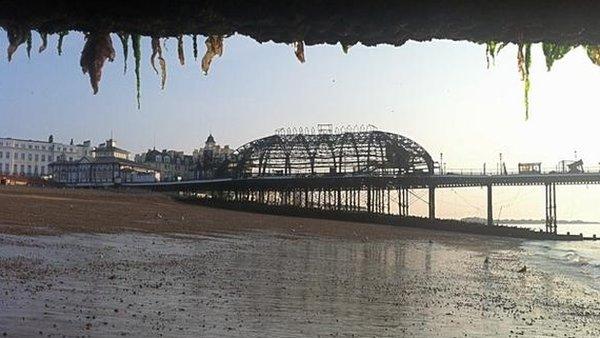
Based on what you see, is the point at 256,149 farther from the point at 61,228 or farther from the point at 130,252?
the point at 130,252

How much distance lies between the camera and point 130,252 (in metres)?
18.0

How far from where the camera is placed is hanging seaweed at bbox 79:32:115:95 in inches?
159

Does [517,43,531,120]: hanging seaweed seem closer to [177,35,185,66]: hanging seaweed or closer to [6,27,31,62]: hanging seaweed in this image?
[177,35,185,66]: hanging seaweed

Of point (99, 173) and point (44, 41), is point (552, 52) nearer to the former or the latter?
point (44, 41)

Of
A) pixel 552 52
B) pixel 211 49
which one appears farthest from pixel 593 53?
pixel 211 49

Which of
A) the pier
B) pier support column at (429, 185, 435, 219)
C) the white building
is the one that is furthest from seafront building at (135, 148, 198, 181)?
pier support column at (429, 185, 435, 219)

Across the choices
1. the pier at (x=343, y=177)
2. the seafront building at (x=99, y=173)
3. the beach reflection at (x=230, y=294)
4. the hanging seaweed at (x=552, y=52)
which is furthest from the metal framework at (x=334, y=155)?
the hanging seaweed at (x=552, y=52)

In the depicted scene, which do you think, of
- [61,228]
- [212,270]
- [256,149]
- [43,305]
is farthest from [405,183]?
[43,305]

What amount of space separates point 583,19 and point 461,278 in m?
15.6

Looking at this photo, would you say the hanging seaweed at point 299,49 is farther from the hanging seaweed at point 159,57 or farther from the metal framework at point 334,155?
the metal framework at point 334,155

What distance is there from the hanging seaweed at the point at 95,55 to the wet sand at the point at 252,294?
433 centimetres

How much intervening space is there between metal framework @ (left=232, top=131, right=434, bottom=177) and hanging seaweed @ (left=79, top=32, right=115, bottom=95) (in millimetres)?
74331

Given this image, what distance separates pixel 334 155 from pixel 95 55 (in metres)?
79.5

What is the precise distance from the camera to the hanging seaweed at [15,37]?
3.89m
